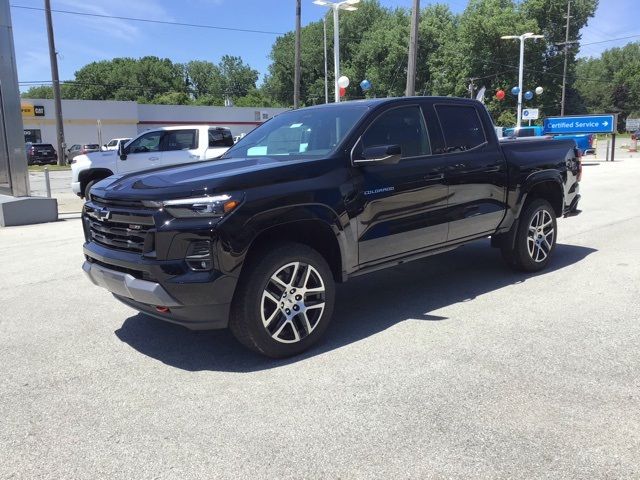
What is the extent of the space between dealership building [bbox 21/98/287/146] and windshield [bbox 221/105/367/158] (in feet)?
145

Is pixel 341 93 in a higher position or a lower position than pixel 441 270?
higher

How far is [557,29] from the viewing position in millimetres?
65062

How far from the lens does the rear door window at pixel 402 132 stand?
4.75m

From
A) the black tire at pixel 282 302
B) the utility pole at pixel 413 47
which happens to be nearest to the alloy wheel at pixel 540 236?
the black tire at pixel 282 302

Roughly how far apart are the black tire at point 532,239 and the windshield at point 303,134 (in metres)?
2.50

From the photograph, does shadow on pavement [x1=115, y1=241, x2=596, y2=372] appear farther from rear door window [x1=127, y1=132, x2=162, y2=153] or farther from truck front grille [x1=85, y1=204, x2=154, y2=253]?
rear door window [x1=127, y1=132, x2=162, y2=153]

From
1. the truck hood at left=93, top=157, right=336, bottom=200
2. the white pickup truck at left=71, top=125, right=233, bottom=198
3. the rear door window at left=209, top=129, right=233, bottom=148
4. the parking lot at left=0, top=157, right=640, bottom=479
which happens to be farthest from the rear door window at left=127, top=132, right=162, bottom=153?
the truck hood at left=93, top=157, right=336, bottom=200

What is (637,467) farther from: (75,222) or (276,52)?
(276,52)

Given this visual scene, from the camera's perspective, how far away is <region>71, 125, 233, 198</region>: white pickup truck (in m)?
13.8

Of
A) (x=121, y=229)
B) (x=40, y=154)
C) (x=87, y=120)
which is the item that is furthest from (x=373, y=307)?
(x=87, y=120)

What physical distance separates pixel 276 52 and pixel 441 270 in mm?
82684

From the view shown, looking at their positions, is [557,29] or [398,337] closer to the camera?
[398,337]

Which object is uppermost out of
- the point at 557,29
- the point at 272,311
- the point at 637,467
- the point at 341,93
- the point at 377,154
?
the point at 557,29

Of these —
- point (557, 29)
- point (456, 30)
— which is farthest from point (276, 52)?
point (557, 29)
